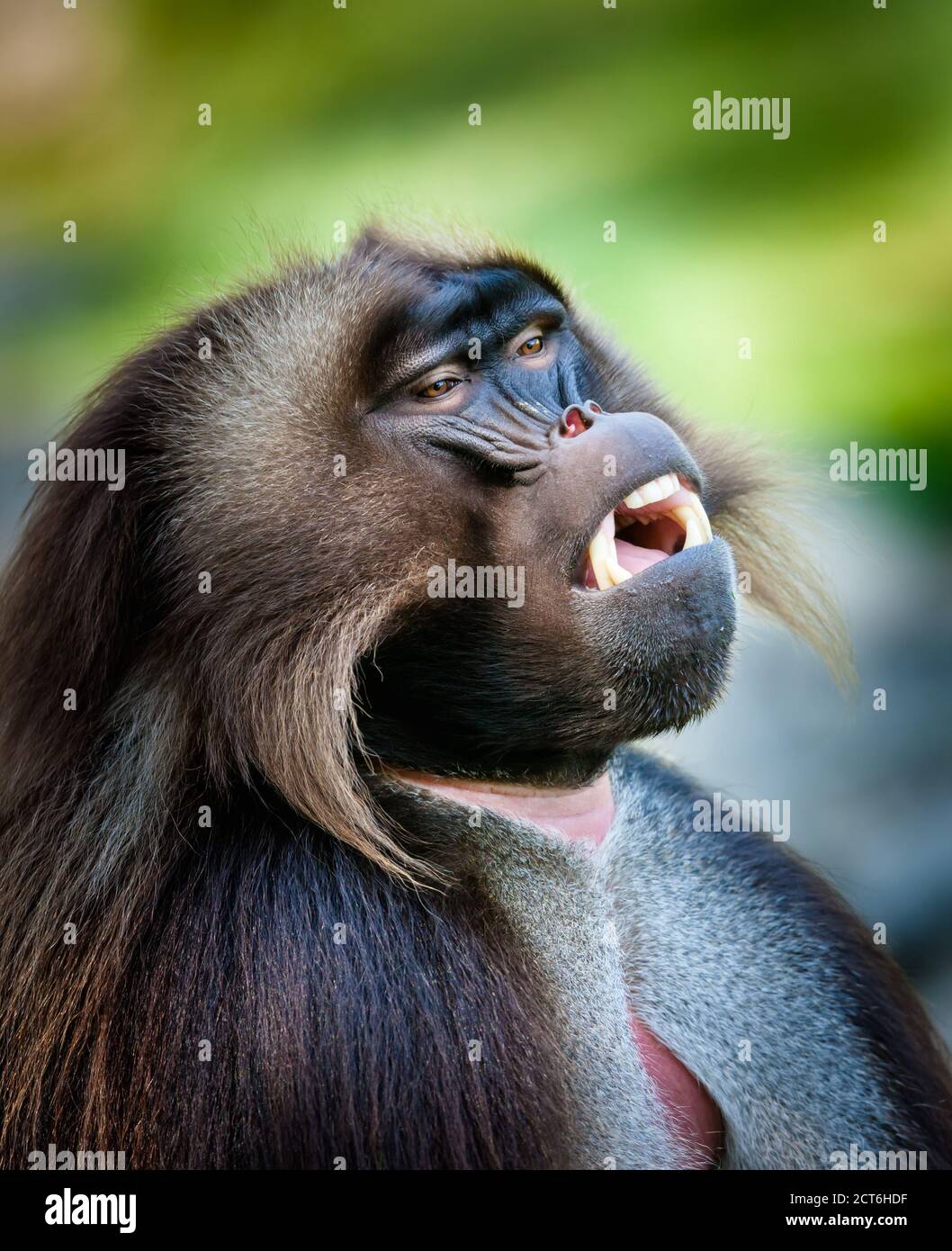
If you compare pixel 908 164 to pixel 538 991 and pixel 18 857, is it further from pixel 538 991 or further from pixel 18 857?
pixel 18 857

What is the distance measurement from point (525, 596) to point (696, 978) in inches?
36.8

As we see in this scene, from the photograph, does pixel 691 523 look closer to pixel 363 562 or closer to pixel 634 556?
pixel 634 556

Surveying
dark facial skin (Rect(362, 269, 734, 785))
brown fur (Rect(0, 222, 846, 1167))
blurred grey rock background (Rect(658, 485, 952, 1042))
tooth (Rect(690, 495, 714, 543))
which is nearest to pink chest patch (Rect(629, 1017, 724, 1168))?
brown fur (Rect(0, 222, 846, 1167))

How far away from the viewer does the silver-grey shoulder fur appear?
248 cm

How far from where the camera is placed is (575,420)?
2.57 metres

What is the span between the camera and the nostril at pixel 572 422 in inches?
100

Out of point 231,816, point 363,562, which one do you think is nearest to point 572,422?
point 363,562

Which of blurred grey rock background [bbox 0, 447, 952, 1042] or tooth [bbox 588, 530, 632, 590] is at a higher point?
tooth [bbox 588, 530, 632, 590]

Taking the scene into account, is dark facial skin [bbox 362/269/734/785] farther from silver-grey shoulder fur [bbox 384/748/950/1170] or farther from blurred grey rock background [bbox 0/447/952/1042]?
blurred grey rock background [bbox 0/447/952/1042]

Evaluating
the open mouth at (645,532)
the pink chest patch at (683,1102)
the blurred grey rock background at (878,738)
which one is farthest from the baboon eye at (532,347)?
the blurred grey rock background at (878,738)

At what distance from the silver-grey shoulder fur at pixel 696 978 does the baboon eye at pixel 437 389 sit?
31.1 inches

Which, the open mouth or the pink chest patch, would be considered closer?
the open mouth

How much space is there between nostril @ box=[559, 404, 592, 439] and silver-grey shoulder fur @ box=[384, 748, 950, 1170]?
→ 776 millimetres

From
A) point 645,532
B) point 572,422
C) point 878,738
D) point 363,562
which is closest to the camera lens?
point 363,562
